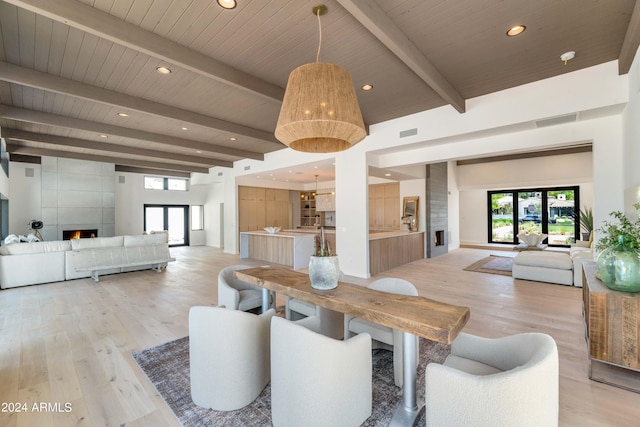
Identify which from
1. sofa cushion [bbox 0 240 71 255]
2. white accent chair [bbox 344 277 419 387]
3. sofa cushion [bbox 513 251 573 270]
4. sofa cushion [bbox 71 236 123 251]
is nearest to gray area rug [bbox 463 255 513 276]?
→ sofa cushion [bbox 513 251 573 270]

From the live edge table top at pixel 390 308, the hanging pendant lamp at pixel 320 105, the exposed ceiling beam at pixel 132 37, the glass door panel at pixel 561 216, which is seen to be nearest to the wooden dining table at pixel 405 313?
the live edge table top at pixel 390 308

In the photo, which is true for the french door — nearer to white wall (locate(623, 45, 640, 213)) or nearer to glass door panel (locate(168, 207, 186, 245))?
glass door panel (locate(168, 207, 186, 245))

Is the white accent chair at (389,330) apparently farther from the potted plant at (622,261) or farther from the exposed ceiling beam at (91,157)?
the exposed ceiling beam at (91,157)

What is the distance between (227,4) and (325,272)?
8.29ft

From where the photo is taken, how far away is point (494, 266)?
699cm

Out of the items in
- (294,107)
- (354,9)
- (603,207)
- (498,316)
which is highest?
(354,9)

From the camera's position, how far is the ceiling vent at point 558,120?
398 centimetres

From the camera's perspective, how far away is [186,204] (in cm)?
Result: 1233

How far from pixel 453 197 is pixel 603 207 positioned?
246 inches

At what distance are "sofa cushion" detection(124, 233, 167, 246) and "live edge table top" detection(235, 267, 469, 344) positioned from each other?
5703 mm

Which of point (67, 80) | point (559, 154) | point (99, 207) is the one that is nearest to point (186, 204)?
point (99, 207)

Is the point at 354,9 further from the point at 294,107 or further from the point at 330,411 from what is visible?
the point at 330,411

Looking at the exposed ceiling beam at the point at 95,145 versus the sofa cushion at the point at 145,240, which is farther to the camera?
the sofa cushion at the point at 145,240

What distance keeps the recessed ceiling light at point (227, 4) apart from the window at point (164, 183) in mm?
10758
